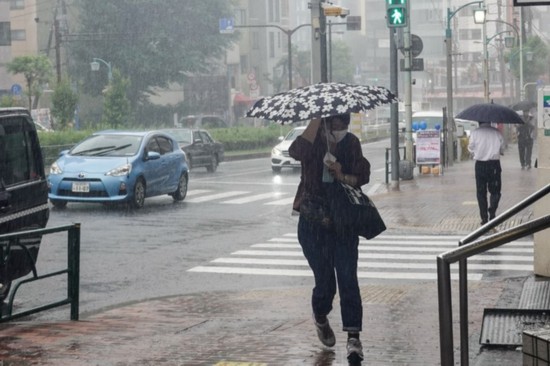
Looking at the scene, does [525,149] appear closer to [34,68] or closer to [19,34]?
[34,68]

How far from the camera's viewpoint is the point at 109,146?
81.6 feet

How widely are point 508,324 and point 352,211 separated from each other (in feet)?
6.03

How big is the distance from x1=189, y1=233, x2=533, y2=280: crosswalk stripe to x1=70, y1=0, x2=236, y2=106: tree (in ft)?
194

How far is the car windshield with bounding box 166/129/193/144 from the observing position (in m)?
39.1

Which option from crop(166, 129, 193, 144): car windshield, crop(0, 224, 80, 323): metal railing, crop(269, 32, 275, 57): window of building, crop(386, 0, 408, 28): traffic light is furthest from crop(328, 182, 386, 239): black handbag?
crop(269, 32, 275, 57): window of building

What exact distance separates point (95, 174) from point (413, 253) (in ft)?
29.6

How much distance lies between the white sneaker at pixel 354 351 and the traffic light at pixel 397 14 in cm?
1892

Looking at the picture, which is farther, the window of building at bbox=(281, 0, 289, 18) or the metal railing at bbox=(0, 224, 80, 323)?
the window of building at bbox=(281, 0, 289, 18)

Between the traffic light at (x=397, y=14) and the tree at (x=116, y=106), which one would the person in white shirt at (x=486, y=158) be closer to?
the traffic light at (x=397, y=14)

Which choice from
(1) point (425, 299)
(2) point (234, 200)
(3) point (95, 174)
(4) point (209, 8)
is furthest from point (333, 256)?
(4) point (209, 8)

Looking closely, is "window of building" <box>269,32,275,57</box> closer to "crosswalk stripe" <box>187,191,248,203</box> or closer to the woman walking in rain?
"crosswalk stripe" <box>187,191,248,203</box>

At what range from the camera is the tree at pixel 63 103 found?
4844cm

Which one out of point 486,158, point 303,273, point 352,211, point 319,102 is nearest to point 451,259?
point 352,211

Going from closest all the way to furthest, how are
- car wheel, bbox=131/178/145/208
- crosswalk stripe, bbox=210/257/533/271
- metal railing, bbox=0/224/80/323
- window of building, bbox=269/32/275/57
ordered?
1. metal railing, bbox=0/224/80/323
2. crosswalk stripe, bbox=210/257/533/271
3. car wheel, bbox=131/178/145/208
4. window of building, bbox=269/32/275/57
